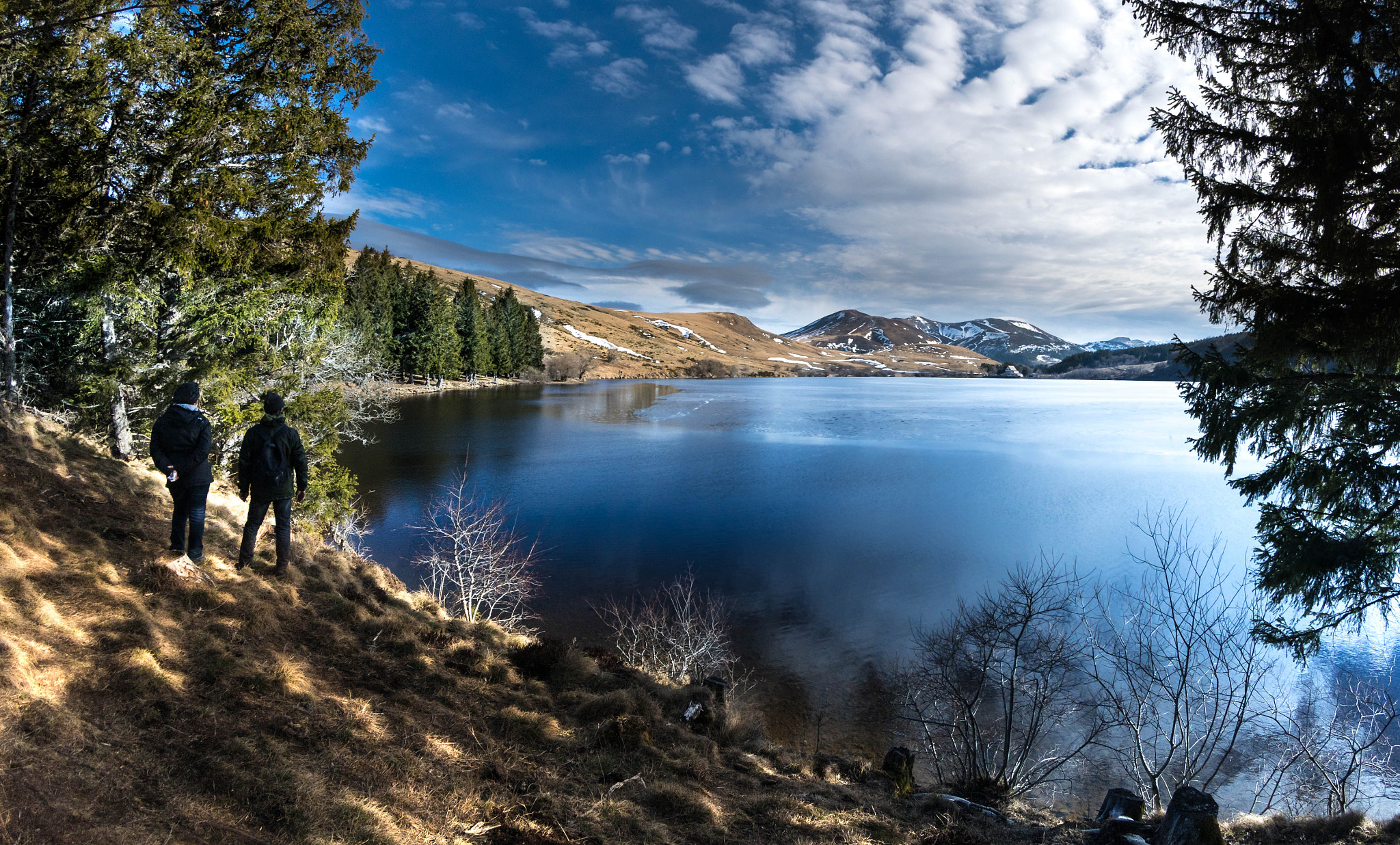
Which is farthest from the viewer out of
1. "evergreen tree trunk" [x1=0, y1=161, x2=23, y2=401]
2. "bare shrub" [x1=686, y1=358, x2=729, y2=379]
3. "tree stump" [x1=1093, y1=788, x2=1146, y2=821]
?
"bare shrub" [x1=686, y1=358, x2=729, y2=379]

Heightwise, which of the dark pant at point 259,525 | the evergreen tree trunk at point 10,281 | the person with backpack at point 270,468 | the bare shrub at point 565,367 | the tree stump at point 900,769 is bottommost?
the tree stump at point 900,769

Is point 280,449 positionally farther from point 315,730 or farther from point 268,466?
point 315,730

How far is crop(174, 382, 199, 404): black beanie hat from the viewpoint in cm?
674

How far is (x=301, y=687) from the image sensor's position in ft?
18.5

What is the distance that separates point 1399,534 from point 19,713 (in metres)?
12.3

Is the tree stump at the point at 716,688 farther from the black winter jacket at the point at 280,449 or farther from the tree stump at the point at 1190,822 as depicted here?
the black winter jacket at the point at 280,449

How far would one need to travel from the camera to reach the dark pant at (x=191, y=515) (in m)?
6.75

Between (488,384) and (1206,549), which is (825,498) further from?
(488,384)

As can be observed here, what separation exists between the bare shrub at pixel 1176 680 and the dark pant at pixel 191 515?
37.3 ft

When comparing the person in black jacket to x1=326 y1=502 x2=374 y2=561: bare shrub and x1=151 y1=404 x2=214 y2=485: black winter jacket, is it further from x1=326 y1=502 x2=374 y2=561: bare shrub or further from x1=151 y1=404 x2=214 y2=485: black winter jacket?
x1=326 y1=502 x2=374 y2=561: bare shrub

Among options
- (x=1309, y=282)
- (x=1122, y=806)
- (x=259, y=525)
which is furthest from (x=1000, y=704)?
(x=259, y=525)

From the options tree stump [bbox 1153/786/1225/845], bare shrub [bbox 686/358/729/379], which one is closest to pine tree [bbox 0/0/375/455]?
tree stump [bbox 1153/786/1225/845]

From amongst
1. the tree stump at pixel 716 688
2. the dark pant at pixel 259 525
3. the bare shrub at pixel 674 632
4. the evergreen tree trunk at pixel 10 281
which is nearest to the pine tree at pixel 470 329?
the evergreen tree trunk at pixel 10 281

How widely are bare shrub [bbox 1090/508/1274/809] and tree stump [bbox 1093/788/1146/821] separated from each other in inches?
45.8
